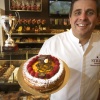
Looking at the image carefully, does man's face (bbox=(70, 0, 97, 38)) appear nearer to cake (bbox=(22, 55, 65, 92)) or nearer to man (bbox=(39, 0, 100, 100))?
man (bbox=(39, 0, 100, 100))

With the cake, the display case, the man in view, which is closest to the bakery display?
the man

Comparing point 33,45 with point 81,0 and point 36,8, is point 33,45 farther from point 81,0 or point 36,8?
point 81,0

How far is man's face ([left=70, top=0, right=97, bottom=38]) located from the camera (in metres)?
1.20

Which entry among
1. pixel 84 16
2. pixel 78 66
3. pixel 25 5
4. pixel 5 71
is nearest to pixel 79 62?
pixel 78 66

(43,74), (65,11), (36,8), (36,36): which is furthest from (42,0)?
(43,74)

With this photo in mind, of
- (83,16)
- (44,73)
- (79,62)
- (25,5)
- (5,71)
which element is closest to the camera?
(44,73)

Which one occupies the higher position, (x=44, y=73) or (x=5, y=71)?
(x=44, y=73)

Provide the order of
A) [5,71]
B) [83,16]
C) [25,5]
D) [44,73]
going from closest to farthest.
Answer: [44,73], [83,16], [5,71], [25,5]

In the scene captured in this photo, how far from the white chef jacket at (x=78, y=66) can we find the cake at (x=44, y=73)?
0.26 m

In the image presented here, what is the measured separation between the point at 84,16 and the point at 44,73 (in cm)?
49

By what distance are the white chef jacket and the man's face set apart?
16 centimetres

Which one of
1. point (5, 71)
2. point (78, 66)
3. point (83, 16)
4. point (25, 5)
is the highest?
point (25, 5)

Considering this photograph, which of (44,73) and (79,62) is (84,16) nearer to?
(79,62)

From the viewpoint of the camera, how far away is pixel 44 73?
40.7 inches
